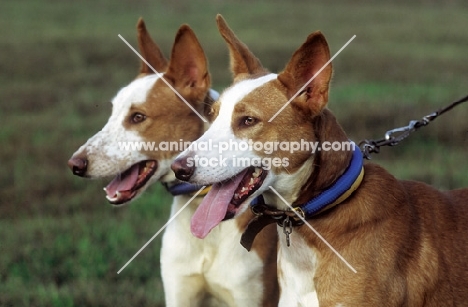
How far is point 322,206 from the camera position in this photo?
4570mm

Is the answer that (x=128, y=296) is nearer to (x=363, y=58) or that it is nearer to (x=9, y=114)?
(x=9, y=114)

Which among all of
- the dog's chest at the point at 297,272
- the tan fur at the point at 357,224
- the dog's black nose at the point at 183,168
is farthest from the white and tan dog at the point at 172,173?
the dog's black nose at the point at 183,168

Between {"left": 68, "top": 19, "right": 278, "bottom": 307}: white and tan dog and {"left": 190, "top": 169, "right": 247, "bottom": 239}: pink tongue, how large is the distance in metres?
1.08

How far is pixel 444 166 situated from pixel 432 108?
3294 millimetres

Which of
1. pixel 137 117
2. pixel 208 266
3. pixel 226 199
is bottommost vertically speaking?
pixel 208 266

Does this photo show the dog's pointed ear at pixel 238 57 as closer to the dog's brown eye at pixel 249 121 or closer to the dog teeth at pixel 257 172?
the dog's brown eye at pixel 249 121

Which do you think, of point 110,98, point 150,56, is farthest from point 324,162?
point 110,98

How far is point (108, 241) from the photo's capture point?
7.99 metres

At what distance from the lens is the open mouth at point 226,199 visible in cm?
454

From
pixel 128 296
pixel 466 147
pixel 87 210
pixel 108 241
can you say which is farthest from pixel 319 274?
pixel 466 147

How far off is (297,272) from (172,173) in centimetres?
151

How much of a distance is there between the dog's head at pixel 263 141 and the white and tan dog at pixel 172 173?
1.03 meters

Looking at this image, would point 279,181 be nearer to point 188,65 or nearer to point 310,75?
point 310,75

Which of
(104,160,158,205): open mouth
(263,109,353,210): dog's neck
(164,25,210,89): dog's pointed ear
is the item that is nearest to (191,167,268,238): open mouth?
(263,109,353,210): dog's neck
